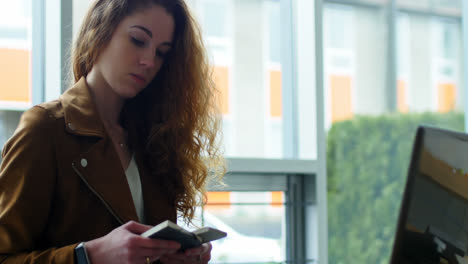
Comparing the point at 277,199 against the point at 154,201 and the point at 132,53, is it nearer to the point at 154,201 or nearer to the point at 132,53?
the point at 154,201

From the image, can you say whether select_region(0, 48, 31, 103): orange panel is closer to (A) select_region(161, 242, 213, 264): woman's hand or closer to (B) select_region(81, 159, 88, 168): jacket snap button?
(B) select_region(81, 159, 88, 168): jacket snap button

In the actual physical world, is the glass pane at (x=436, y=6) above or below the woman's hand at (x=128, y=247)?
above

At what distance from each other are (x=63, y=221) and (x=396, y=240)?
0.70 meters

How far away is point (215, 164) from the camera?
1672 millimetres

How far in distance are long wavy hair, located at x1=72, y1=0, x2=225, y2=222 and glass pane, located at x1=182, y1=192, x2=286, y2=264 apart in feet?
1.49

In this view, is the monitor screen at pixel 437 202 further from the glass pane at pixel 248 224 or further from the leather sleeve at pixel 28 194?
the glass pane at pixel 248 224

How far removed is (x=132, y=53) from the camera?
130 centimetres

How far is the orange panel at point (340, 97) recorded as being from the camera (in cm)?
325

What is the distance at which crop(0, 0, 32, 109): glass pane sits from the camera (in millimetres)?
1753

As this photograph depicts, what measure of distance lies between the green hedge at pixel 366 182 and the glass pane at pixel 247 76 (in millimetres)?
764

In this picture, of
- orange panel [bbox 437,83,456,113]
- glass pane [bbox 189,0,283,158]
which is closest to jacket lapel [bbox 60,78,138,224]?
glass pane [bbox 189,0,283,158]

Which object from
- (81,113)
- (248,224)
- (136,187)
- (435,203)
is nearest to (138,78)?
(81,113)

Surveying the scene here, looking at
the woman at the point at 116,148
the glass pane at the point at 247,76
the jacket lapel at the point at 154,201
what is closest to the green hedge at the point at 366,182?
the glass pane at the point at 247,76

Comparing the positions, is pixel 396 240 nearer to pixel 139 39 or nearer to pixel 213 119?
pixel 139 39
